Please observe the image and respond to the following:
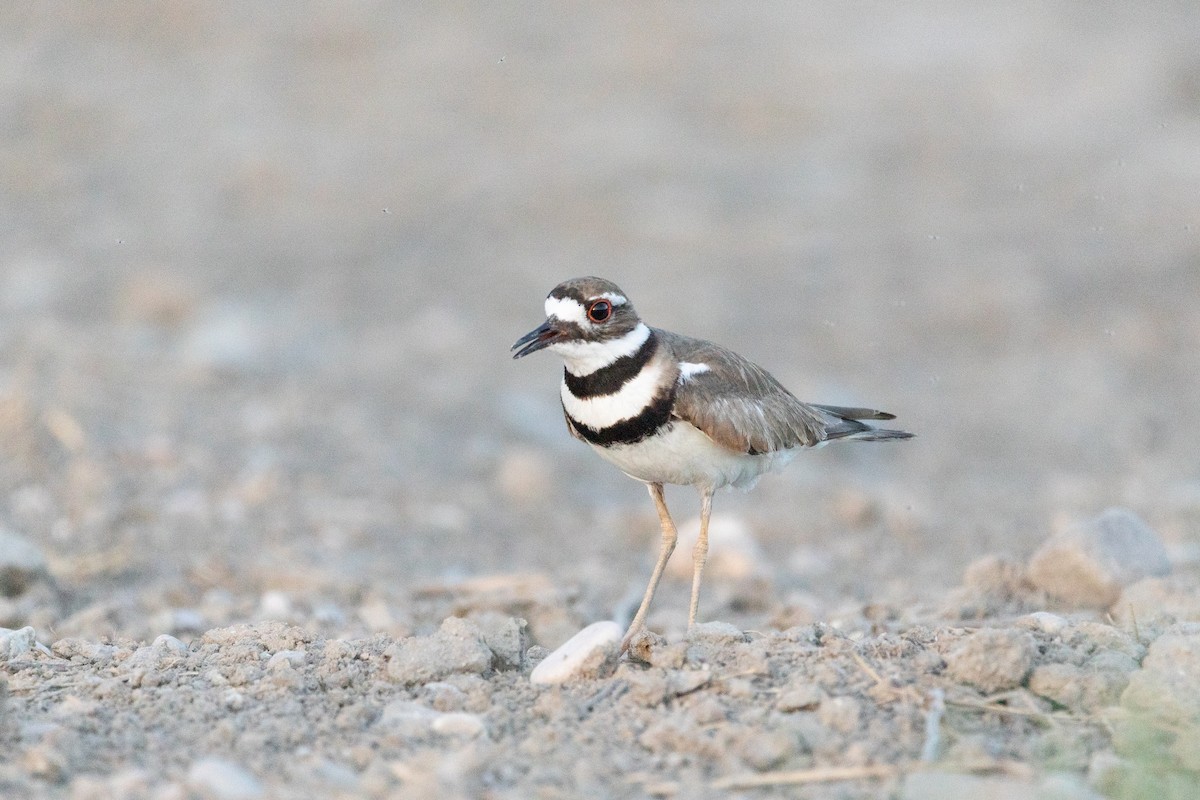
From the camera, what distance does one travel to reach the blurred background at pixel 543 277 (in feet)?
21.6

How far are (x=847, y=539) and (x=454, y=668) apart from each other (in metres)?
3.69

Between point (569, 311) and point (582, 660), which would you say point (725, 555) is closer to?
point (569, 311)

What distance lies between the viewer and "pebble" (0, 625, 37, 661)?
150 inches

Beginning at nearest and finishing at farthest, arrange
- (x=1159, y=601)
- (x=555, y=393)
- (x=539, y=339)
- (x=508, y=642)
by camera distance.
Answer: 1. (x=508, y=642)
2. (x=539, y=339)
3. (x=1159, y=601)
4. (x=555, y=393)

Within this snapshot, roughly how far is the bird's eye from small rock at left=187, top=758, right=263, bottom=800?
6.32ft

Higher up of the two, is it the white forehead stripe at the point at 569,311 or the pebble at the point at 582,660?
the white forehead stripe at the point at 569,311

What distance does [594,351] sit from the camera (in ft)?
14.7

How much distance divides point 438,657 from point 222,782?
0.84 m

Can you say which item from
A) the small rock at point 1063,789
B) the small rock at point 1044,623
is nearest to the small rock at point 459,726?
the small rock at point 1063,789

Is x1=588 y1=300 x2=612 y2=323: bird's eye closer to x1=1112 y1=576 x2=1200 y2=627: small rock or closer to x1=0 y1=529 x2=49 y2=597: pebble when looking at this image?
x1=1112 y1=576 x2=1200 y2=627: small rock

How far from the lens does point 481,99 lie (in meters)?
12.7

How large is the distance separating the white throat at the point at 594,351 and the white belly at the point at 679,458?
0.84ft

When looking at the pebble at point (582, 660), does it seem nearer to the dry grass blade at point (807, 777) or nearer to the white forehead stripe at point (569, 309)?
the dry grass blade at point (807, 777)

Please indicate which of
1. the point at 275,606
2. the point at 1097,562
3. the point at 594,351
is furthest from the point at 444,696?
the point at 1097,562
